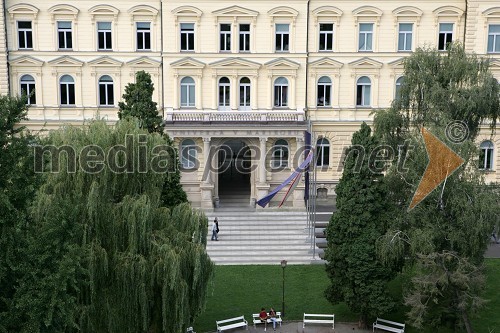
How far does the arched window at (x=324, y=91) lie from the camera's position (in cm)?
3875

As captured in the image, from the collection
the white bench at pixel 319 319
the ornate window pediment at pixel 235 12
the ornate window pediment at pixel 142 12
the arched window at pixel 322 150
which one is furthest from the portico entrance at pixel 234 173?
the white bench at pixel 319 319

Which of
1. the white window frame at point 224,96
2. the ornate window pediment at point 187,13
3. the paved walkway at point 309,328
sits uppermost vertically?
the ornate window pediment at point 187,13

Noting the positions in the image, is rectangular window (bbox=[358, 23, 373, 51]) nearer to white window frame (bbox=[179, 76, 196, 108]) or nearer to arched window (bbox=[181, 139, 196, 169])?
white window frame (bbox=[179, 76, 196, 108])

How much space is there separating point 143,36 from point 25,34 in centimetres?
788

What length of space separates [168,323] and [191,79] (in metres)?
22.7

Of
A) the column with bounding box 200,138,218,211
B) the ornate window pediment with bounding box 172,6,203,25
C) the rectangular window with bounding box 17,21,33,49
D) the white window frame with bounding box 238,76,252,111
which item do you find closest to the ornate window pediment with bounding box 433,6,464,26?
the white window frame with bounding box 238,76,252,111

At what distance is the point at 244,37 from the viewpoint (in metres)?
38.0

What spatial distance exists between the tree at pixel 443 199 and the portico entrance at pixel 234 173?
1690cm

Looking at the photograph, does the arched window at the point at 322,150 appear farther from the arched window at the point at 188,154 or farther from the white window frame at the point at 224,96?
the arched window at the point at 188,154

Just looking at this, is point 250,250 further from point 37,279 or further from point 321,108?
point 37,279


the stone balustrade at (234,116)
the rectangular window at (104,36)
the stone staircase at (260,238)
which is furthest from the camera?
the rectangular window at (104,36)

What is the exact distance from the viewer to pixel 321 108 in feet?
128

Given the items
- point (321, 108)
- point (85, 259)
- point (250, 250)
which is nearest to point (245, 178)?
point (321, 108)

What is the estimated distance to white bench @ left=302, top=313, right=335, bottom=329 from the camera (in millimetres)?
23391
